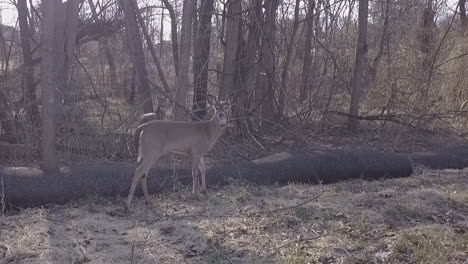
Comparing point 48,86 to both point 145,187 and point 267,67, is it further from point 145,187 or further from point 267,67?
point 267,67

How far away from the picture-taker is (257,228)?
650 centimetres

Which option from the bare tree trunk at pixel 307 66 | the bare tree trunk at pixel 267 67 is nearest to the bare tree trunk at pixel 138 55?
the bare tree trunk at pixel 267 67

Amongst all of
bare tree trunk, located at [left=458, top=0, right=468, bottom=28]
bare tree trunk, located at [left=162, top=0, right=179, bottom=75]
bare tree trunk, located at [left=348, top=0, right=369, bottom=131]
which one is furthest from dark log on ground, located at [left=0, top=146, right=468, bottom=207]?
bare tree trunk, located at [left=458, top=0, right=468, bottom=28]

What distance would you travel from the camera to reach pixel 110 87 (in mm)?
14492

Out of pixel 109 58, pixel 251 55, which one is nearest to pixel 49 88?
pixel 251 55

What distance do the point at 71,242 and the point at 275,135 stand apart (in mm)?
7295

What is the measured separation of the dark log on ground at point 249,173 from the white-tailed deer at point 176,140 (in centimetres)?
41

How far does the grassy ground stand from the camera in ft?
18.5

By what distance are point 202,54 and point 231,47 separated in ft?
2.50

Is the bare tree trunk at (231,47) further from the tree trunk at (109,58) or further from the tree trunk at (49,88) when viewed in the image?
the tree trunk at (49,88)

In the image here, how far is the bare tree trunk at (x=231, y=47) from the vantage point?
39.0 ft

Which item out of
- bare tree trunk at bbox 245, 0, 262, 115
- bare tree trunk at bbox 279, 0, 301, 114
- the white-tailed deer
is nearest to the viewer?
the white-tailed deer

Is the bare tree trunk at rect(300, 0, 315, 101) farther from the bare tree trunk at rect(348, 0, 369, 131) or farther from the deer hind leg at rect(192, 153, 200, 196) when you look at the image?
the deer hind leg at rect(192, 153, 200, 196)

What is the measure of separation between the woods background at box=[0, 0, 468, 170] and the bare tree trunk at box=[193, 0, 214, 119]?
0.02 meters
